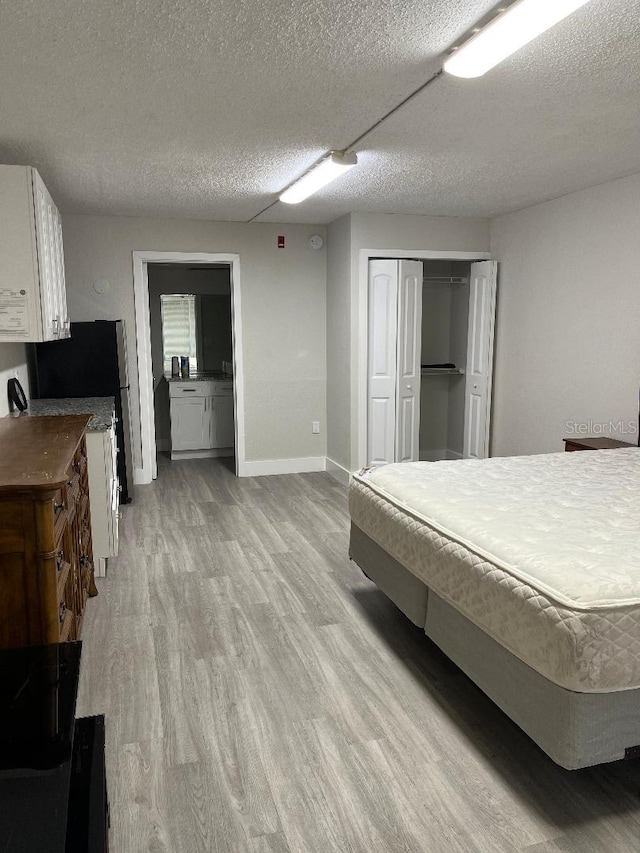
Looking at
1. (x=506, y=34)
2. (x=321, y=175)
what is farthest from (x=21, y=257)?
(x=506, y=34)

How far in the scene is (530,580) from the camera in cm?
195

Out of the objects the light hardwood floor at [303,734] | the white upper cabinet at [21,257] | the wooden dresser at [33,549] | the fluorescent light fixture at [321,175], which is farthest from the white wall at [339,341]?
the wooden dresser at [33,549]

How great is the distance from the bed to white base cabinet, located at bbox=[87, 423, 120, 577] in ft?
4.59

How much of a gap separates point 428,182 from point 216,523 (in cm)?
282

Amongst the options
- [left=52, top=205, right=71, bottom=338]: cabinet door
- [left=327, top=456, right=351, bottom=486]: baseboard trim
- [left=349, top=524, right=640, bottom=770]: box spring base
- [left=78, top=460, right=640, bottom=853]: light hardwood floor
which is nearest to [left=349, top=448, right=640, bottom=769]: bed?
[left=349, top=524, right=640, bottom=770]: box spring base

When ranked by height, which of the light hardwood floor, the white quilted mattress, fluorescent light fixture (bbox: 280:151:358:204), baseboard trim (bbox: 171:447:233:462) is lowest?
the light hardwood floor

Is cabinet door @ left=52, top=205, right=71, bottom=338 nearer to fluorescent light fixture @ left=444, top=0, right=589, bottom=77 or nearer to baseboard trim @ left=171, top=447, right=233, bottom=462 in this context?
baseboard trim @ left=171, top=447, right=233, bottom=462

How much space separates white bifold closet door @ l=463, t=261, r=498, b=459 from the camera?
5.66 metres

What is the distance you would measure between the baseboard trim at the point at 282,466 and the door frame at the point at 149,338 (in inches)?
12.6

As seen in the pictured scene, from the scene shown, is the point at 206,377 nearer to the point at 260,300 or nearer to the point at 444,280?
the point at 260,300

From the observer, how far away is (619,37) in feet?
7.04

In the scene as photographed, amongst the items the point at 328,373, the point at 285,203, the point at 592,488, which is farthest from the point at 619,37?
the point at 328,373

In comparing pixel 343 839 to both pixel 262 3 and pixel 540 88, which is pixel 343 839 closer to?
pixel 262 3

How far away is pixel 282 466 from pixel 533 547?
4.24 meters
